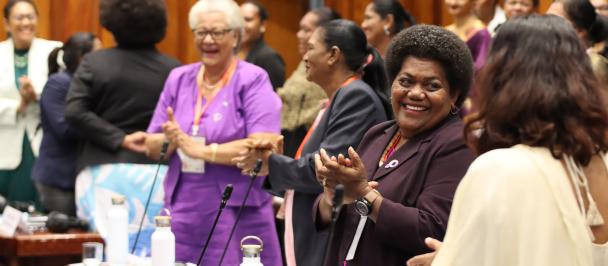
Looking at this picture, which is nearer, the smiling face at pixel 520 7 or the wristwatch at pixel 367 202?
the wristwatch at pixel 367 202

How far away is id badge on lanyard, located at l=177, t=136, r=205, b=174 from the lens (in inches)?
160

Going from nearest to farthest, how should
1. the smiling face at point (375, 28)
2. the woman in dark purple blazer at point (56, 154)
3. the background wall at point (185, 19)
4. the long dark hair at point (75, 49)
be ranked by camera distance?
the woman in dark purple blazer at point (56, 154) → the long dark hair at point (75, 49) → the smiling face at point (375, 28) → the background wall at point (185, 19)

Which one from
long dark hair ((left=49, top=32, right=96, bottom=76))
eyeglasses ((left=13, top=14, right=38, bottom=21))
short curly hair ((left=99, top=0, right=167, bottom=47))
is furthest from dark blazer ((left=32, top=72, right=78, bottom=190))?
eyeglasses ((left=13, top=14, right=38, bottom=21))

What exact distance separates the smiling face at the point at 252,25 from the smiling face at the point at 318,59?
9.06ft

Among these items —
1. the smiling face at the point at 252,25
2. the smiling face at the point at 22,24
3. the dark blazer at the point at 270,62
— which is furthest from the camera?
the smiling face at the point at 252,25

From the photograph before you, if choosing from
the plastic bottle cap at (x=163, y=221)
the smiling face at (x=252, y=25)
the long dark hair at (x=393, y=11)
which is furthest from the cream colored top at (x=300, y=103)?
the plastic bottle cap at (x=163, y=221)

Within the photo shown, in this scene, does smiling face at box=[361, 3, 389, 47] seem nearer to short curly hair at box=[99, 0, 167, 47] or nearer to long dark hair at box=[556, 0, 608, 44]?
short curly hair at box=[99, 0, 167, 47]

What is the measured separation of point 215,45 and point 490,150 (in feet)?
7.57

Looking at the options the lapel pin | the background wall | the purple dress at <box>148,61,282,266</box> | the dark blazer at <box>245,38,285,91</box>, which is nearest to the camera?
the lapel pin

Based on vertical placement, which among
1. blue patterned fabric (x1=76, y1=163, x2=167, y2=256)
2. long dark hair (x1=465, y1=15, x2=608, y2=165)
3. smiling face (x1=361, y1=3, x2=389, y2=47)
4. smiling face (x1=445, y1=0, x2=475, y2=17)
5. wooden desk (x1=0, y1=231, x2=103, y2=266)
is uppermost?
long dark hair (x1=465, y1=15, x2=608, y2=165)

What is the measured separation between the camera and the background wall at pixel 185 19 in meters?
7.41

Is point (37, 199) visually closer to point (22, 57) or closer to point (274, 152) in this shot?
point (22, 57)

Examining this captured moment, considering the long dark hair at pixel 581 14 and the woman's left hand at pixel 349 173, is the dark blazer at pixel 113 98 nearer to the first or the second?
the long dark hair at pixel 581 14

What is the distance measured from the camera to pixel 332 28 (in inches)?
151
